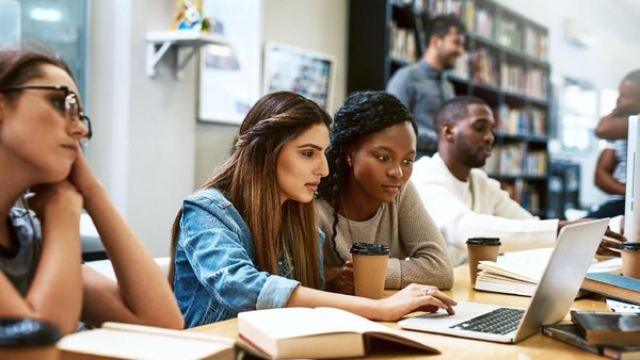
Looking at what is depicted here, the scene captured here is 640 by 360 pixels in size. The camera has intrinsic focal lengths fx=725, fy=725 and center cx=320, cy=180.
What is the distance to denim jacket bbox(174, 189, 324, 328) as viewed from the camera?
129 cm

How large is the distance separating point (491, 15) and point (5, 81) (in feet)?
19.4

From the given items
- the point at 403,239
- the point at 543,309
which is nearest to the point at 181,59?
the point at 403,239

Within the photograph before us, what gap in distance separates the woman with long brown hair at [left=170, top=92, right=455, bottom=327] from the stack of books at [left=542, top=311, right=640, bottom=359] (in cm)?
23

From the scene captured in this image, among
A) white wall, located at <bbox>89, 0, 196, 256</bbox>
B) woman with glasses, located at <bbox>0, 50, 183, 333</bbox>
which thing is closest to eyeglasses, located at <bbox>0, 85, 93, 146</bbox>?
woman with glasses, located at <bbox>0, 50, 183, 333</bbox>

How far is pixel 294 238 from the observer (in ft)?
5.26

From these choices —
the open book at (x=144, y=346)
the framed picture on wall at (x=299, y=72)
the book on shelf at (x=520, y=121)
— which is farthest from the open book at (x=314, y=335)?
the book on shelf at (x=520, y=121)

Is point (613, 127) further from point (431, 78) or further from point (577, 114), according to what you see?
point (577, 114)

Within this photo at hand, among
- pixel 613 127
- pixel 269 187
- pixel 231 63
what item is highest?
pixel 231 63

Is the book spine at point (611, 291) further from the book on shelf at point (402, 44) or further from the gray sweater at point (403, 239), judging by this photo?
the book on shelf at point (402, 44)

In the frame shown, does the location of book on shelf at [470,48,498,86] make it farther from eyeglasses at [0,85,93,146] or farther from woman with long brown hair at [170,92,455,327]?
eyeglasses at [0,85,93,146]

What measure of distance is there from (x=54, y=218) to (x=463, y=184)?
1.95 metres

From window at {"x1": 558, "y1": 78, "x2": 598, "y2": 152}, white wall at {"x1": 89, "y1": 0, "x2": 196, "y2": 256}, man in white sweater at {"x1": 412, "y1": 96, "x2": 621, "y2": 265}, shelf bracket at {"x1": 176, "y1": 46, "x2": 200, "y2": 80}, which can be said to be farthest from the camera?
window at {"x1": 558, "y1": 78, "x2": 598, "y2": 152}

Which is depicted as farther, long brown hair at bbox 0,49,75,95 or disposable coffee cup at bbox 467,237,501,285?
disposable coffee cup at bbox 467,237,501,285

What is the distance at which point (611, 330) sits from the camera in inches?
41.6
